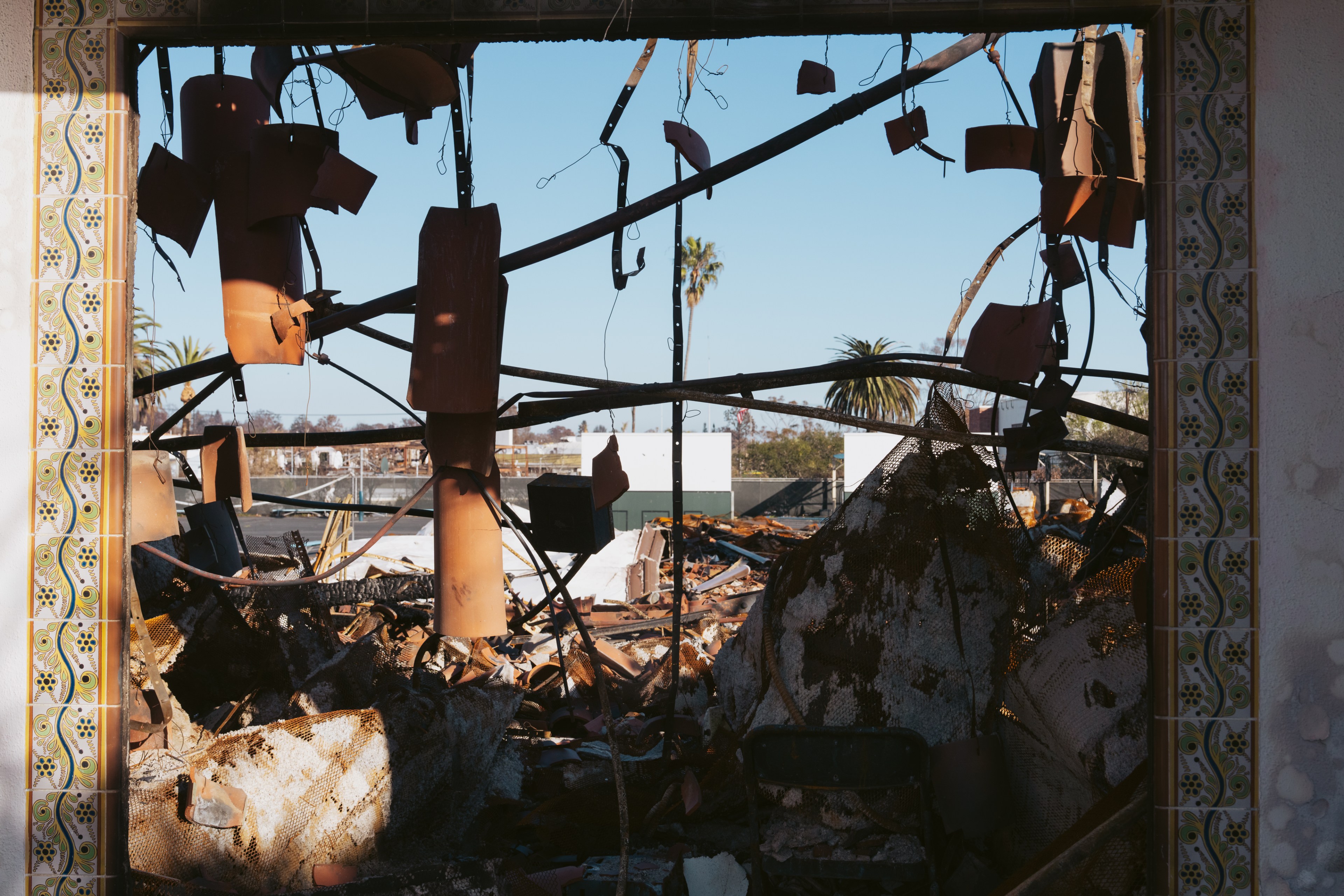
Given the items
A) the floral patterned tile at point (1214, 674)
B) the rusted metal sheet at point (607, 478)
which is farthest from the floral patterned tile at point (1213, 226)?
the rusted metal sheet at point (607, 478)

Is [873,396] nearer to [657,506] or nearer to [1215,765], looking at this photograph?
[657,506]

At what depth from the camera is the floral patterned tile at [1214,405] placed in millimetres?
2381

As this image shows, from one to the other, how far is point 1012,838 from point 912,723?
0.47 m

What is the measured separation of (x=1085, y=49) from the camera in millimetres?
2859

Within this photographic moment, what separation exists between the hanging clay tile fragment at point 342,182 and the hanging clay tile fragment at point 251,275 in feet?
0.74

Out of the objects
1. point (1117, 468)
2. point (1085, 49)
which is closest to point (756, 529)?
point (1117, 468)

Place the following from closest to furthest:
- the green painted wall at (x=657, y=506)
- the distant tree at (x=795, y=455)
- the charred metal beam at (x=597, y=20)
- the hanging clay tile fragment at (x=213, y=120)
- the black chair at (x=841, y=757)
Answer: the charred metal beam at (x=597, y=20), the black chair at (x=841, y=757), the hanging clay tile fragment at (x=213, y=120), the green painted wall at (x=657, y=506), the distant tree at (x=795, y=455)

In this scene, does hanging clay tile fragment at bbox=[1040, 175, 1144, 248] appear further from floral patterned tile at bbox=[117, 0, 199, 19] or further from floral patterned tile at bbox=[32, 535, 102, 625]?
floral patterned tile at bbox=[32, 535, 102, 625]

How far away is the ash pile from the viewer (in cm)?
298

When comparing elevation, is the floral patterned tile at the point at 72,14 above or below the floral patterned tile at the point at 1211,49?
above

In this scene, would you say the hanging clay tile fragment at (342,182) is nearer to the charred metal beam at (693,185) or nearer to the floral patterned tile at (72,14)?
the charred metal beam at (693,185)

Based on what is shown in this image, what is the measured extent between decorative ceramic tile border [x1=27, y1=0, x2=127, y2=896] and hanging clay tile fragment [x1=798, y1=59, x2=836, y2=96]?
213cm

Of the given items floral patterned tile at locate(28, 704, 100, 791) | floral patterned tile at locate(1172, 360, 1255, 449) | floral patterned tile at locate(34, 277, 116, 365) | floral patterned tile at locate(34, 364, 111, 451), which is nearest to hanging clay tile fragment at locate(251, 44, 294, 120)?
floral patterned tile at locate(34, 277, 116, 365)

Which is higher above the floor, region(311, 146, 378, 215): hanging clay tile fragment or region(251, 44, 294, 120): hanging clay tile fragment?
region(251, 44, 294, 120): hanging clay tile fragment
